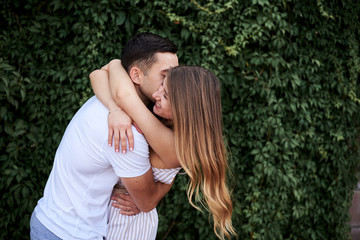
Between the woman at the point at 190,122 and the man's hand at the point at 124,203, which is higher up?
the woman at the point at 190,122

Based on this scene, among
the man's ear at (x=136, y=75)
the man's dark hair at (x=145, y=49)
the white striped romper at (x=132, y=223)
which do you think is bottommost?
the white striped romper at (x=132, y=223)

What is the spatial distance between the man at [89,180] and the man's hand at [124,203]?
→ 65 mm

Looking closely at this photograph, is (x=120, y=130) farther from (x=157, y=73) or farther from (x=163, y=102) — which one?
(x=157, y=73)

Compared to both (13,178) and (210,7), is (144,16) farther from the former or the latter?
(13,178)

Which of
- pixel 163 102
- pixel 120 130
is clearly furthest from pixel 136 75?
pixel 120 130

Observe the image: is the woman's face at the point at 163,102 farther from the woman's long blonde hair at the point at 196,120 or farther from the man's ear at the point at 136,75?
the man's ear at the point at 136,75

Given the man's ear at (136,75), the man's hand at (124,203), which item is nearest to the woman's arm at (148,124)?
the man's ear at (136,75)

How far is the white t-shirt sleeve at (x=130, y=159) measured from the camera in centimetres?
143

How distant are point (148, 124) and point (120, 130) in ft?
0.45

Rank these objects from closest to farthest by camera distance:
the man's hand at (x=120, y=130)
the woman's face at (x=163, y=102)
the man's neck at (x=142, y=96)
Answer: the man's hand at (x=120, y=130)
the woman's face at (x=163, y=102)
the man's neck at (x=142, y=96)

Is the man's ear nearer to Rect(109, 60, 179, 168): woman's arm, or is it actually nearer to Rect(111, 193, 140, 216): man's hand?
Rect(109, 60, 179, 168): woman's arm

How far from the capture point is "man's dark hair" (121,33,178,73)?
1.75 meters

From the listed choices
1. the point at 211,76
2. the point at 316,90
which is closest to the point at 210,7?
the point at 316,90

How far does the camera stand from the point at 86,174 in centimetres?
150
